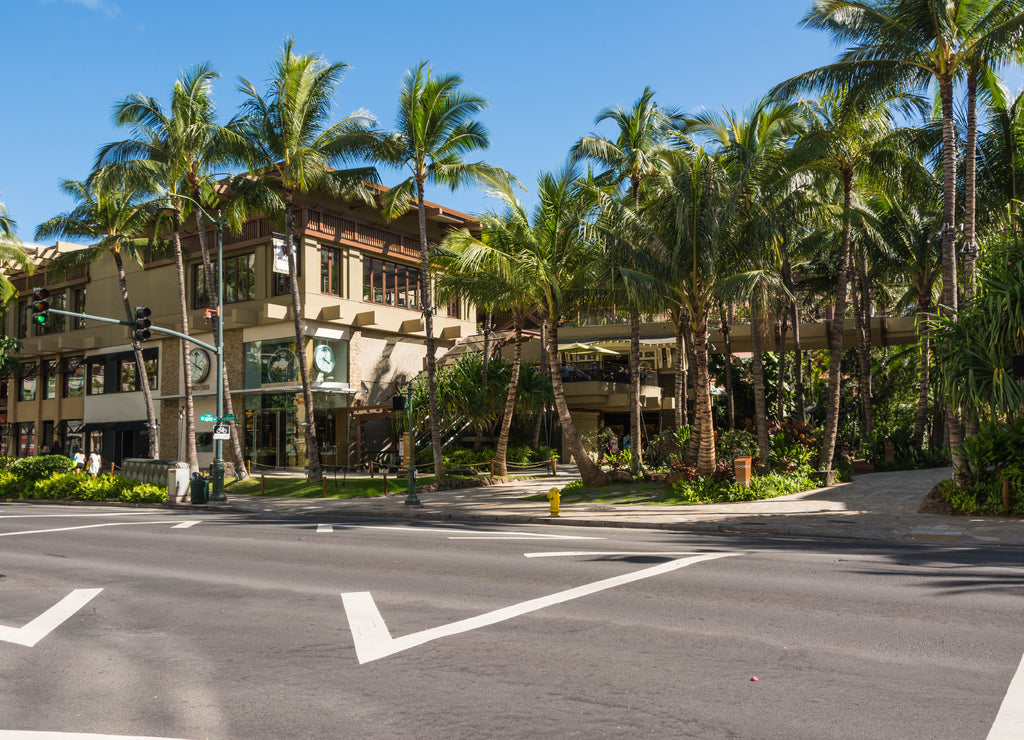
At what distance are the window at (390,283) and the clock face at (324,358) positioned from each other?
10.5 feet

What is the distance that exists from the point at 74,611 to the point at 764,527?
1228 cm

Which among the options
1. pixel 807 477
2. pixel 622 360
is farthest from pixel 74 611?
pixel 622 360

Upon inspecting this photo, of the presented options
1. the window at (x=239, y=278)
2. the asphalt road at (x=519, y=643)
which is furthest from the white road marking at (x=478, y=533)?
the window at (x=239, y=278)

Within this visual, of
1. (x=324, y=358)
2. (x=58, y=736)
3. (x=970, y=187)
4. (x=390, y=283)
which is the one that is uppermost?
(x=390, y=283)

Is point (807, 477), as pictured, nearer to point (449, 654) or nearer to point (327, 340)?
point (449, 654)

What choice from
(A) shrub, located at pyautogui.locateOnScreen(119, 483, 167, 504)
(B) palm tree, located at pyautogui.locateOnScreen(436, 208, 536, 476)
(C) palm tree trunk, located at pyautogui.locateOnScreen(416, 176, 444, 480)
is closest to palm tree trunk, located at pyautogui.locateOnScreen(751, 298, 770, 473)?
(B) palm tree, located at pyautogui.locateOnScreen(436, 208, 536, 476)

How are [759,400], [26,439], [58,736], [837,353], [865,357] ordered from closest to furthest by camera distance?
[58,736]
[759,400]
[837,353]
[865,357]
[26,439]

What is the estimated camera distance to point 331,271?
122 ft

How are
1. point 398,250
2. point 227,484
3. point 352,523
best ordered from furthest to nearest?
point 398,250
point 227,484
point 352,523

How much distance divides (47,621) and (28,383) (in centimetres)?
4978

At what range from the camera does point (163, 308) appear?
4162 cm

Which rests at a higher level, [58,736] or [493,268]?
[493,268]

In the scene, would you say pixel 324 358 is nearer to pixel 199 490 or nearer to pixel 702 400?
pixel 199 490

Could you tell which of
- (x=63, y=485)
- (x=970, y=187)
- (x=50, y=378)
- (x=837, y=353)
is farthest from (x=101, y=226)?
(x=970, y=187)
